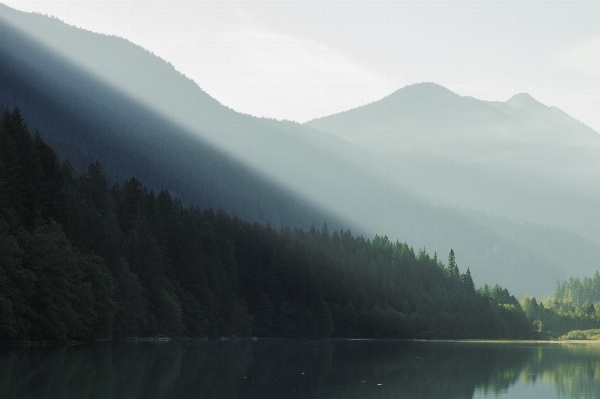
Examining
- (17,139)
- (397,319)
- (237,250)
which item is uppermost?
(17,139)

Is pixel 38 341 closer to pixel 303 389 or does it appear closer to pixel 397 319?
pixel 303 389

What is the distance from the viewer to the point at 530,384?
195 ft

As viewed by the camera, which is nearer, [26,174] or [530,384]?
[530,384]

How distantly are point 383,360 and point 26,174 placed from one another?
42359mm

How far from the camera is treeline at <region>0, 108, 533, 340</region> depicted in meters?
80.9

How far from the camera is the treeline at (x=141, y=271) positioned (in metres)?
80.9

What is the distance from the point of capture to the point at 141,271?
121438 millimetres

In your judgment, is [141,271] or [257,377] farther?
[141,271]

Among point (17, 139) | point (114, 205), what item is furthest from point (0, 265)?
point (114, 205)

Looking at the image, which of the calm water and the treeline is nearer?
the calm water

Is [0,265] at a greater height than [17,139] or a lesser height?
lesser

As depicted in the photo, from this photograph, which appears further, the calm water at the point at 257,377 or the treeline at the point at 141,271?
the treeline at the point at 141,271

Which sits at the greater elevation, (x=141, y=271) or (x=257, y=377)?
(x=141, y=271)

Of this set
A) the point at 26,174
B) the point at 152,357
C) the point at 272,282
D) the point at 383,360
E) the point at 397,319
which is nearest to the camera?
the point at 152,357
